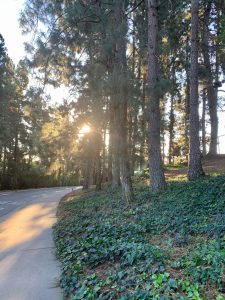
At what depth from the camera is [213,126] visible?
24422 mm

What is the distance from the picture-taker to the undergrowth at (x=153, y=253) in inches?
178

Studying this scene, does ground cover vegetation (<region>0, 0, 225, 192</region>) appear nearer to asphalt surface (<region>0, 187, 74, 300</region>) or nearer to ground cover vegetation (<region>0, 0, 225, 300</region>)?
ground cover vegetation (<region>0, 0, 225, 300</region>)

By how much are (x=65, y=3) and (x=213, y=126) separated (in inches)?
509

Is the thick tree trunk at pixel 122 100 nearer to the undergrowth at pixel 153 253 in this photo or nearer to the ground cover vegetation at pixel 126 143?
the ground cover vegetation at pixel 126 143

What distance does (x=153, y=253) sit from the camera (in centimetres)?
579

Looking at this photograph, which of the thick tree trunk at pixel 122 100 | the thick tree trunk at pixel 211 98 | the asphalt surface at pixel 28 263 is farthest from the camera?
the thick tree trunk at pixel 211 98

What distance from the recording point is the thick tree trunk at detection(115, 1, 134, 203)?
1309 centimetres

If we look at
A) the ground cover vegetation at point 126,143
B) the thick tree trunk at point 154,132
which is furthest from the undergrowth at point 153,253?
the thick tree trunk at point 154,132

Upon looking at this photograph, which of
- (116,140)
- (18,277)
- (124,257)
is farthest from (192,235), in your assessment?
(116,140)

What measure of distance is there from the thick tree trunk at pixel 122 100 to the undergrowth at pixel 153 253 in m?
2.43

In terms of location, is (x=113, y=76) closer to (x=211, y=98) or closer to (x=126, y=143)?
(x=126, y=143)

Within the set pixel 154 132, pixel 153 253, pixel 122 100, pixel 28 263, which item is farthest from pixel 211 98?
pixel 153 253

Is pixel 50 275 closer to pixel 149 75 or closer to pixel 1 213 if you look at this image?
pixel 149 75

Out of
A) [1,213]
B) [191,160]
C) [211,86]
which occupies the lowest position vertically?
[1,213]
